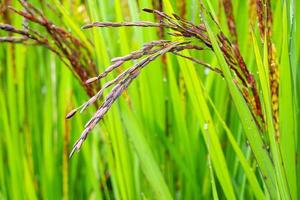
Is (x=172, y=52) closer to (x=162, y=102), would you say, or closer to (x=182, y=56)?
(x=182, y=56)

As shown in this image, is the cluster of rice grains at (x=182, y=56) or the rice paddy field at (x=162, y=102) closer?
the cluster of rice grains at (x=182, y=56)

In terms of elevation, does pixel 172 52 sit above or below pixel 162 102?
above

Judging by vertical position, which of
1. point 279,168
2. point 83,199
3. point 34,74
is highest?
point 34,74

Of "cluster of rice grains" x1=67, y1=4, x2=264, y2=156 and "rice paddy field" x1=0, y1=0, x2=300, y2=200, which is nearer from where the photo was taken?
"cluster of rice grains" x1=67, y1=4, x2=264, y2=156

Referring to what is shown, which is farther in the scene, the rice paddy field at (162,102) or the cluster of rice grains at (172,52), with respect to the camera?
the rice paddy field at (162,102)

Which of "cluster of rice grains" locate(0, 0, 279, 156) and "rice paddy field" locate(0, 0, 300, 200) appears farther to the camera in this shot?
"rice paddy field" locate(0, 0, 300, 200)

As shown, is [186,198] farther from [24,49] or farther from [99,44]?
[24,49]

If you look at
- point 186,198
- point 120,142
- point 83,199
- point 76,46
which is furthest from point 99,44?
→ point 83,199

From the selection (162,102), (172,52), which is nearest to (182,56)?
(172,52)
